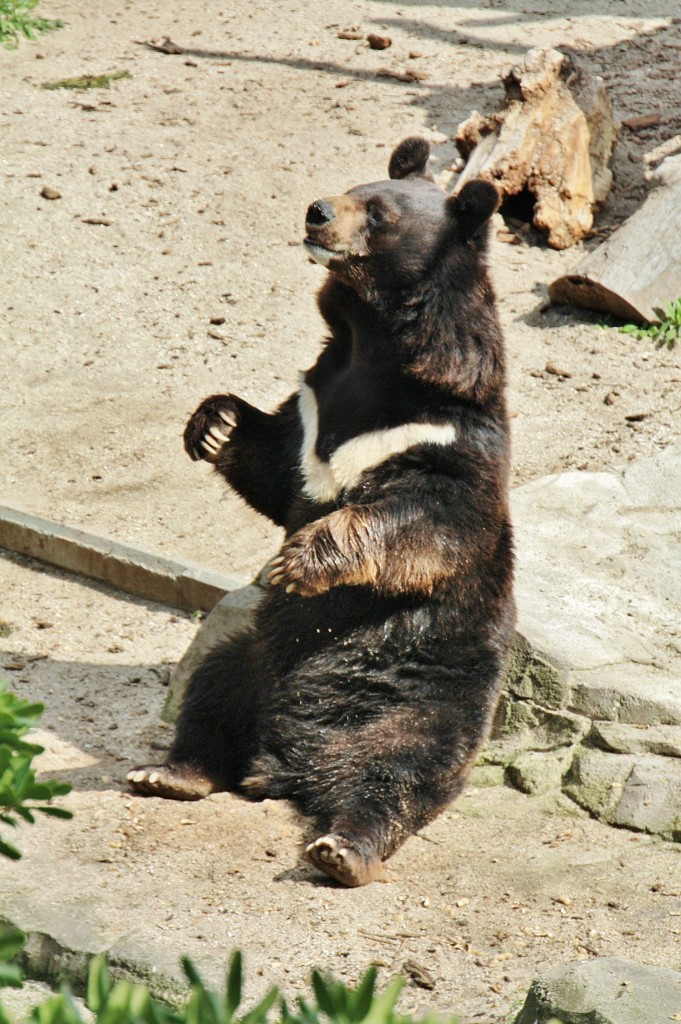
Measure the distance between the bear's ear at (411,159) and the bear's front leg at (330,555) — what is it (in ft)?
4.81

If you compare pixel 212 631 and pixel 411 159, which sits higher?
pixel 411 159

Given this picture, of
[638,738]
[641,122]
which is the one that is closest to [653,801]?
[638,738]

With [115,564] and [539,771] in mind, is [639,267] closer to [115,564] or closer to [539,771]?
[115,564]

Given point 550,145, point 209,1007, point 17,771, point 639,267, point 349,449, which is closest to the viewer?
point 209,1007

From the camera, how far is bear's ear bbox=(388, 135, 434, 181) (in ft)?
Answer: 16.6

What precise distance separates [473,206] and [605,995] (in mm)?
2790

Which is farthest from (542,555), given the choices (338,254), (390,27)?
(390,27)

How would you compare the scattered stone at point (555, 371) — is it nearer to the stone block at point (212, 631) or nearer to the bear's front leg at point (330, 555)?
the stone block at point (212, 631)

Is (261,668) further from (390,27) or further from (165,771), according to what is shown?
(390,27)

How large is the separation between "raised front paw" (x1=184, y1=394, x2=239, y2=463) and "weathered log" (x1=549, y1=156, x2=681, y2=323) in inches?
158

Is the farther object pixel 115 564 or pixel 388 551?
pixel 115 564

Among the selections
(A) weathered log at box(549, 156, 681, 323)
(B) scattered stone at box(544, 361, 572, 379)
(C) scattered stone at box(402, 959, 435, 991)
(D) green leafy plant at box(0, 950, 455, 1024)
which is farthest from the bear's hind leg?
(A) weathered log at box(549, 156, 681, 323)

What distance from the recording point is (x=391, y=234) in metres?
4.63

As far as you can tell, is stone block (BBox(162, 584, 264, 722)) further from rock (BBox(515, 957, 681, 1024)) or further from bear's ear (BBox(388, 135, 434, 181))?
rock (BBox(515, 957, 681, 1024))
